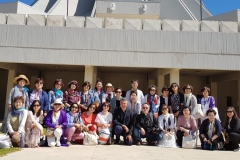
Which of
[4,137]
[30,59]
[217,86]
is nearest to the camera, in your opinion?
[4,137]

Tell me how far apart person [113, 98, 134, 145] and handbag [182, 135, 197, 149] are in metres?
1.40

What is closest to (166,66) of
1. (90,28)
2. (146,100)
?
(90,28)

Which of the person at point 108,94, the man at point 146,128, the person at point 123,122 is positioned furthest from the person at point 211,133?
the person at point 108,94

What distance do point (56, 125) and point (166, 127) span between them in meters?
2.80

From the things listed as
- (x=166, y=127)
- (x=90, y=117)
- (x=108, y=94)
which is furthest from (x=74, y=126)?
(x=166, y=127)

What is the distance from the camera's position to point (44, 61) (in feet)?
38.3

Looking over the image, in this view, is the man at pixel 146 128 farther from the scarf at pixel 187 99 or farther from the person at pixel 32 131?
the person at pixel 32 131

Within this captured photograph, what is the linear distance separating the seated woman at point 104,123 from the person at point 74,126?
46 cm

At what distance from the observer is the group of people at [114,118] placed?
5543 mm

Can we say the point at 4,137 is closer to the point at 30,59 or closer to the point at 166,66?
the point at 30,59

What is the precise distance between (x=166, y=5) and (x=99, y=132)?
22.1 metres

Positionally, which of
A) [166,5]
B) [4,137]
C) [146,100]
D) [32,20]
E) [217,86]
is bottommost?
[4,137]

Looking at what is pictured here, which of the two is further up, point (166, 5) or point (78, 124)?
point (166, 5)

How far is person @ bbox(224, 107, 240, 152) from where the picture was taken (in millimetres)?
5836
